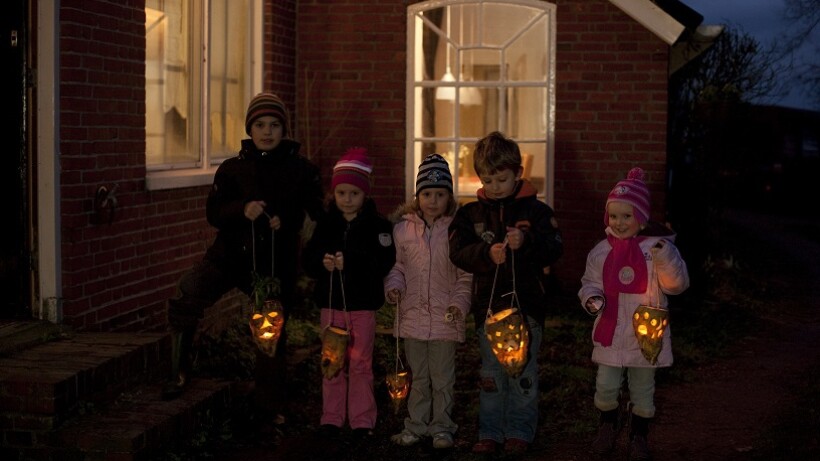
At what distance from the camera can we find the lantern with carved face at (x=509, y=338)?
205 inches

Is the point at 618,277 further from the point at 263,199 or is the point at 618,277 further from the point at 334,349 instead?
the point at 263,199

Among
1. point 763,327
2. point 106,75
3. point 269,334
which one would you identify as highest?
point 106,75

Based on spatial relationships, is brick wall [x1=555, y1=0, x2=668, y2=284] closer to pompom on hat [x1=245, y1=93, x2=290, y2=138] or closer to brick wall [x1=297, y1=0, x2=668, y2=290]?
brick wall [x1=297, y1=0, x2=668, y2=290]

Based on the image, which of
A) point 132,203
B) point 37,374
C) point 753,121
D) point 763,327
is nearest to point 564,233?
point 763,327

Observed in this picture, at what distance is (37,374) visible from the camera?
539 cm

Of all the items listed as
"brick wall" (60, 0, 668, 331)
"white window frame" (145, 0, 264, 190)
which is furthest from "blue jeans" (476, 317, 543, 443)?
"brick wall" (60, 0, 668, 331)

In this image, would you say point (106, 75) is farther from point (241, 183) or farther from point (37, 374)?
point (37, 374)

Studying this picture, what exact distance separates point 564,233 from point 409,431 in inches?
176

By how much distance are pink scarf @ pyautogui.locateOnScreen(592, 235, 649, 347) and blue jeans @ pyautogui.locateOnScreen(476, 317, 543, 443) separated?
34 cm

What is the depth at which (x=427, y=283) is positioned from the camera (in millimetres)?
5715

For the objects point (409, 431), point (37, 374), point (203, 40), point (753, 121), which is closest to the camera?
point (37, 374)

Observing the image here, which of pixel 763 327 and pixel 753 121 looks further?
pixel 753 121

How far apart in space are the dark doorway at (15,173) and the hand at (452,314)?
2405mm

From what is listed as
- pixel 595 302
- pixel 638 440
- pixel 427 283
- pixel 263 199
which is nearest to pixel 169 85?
pixel 263 199
